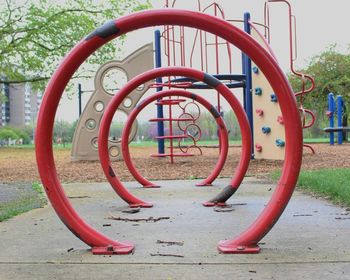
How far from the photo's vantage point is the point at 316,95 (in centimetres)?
2641

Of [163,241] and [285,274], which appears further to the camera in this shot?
[163,241]

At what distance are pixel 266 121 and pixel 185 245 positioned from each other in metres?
7.80

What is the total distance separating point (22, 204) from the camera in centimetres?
499

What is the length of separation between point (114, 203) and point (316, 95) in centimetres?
2297

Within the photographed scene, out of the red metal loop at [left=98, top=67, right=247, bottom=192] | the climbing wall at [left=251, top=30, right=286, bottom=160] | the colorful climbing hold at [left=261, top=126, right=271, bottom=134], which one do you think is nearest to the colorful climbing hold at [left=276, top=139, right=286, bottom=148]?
the climbing wall at [left=251, top=30, right=286, bottom=160]

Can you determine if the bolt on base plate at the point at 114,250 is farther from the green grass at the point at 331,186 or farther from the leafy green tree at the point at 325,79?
the leafy green tree at the point at 325,79

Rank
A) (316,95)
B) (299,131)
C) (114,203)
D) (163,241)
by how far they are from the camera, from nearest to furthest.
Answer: (299,131) → (163,241) → (114,203) → (316,95)

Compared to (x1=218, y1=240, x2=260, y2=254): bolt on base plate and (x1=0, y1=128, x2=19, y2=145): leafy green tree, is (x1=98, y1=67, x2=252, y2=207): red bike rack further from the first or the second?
(x1=0, y1=128, x2=19, y2=145): leafy green tree

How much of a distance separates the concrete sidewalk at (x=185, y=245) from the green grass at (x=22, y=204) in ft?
0.37

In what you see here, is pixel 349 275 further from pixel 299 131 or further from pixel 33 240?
pixel 33 240

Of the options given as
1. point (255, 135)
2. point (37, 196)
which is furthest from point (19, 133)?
point (37, 196)

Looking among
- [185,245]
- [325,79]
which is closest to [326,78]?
[325,79]

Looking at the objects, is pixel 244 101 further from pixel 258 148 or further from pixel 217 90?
pixel 217 90

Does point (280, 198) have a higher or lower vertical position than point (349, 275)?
higher
